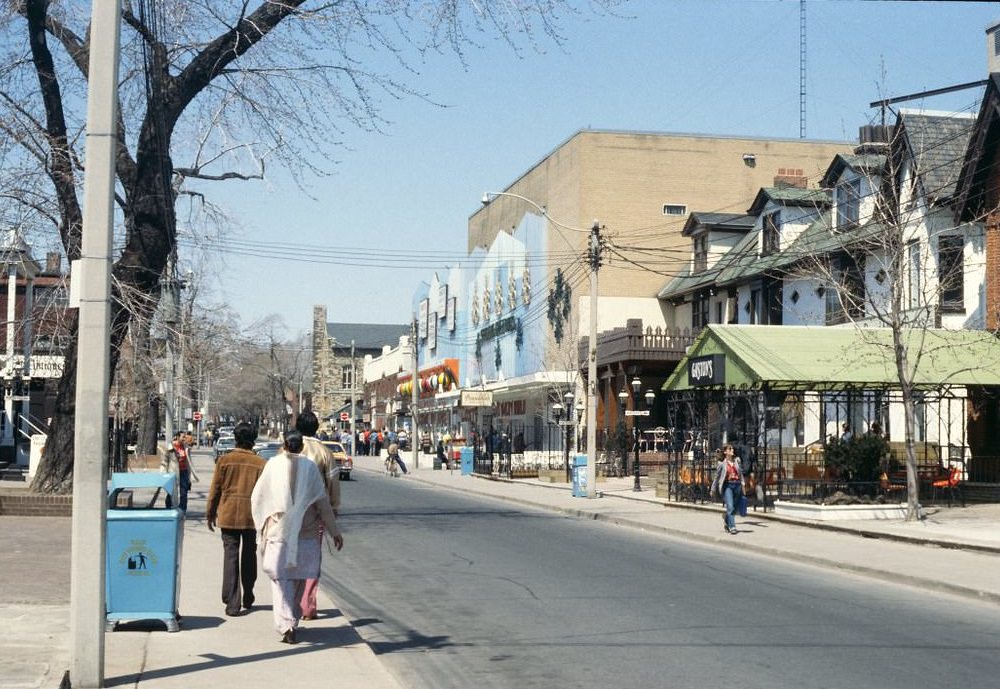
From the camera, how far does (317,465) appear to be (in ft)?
35.1

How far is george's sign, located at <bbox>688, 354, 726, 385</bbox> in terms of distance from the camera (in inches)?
1124

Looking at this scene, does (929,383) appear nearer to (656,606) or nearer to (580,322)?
(656,606)

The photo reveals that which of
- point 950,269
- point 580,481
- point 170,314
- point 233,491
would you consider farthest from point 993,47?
point 233,491

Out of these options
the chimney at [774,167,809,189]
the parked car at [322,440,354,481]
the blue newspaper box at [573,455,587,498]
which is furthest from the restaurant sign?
the blue newspaper box at [573,455,587,498]

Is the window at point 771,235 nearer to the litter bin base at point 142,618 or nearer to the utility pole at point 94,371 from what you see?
the litter bin base at point 142,618

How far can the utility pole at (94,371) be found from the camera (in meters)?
7.89

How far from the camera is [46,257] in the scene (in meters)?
27.9

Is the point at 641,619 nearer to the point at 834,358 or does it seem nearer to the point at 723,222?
the point at 834,358

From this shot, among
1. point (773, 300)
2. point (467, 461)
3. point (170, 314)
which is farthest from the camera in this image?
point (467, 461)

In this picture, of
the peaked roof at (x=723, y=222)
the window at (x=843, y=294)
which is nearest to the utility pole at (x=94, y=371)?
the window at (x=843, y=294)

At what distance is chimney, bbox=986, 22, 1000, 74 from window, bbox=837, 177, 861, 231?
4815 millimetres

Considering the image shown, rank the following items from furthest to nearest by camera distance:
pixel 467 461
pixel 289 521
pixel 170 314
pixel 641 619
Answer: pixel 467 461, pixel 170 314, pixel 641 619, pixel 289 521

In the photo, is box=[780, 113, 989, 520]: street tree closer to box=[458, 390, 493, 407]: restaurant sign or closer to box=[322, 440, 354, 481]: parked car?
box=[322, 440, 354, 481]: parked car

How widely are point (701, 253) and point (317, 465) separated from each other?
144 ft
